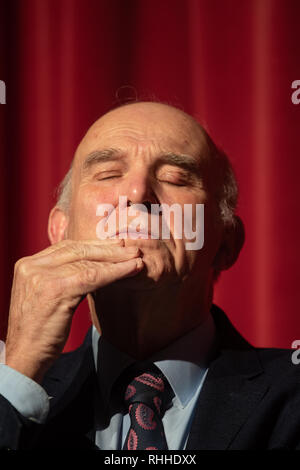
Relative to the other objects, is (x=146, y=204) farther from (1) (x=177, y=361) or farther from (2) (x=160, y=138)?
(1) (x=177, y=361)

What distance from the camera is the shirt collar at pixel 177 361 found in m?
1.05

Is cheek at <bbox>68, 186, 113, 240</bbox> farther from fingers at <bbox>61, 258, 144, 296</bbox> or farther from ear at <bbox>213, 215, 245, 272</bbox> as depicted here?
ear at <bbox>213, 215, 245, 272</bbox>

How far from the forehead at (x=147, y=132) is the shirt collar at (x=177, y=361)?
1.23 feet

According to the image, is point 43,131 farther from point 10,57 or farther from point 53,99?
point 10,57

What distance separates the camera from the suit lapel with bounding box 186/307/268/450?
3.14 feet

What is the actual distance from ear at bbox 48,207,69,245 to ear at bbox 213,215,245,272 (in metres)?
0.35

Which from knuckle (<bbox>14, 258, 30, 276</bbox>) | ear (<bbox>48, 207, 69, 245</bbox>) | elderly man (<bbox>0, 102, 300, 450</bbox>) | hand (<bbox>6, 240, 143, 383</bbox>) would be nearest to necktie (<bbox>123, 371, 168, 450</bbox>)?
elderly man (<bbox>0, 102, 300, 450</bbox>)

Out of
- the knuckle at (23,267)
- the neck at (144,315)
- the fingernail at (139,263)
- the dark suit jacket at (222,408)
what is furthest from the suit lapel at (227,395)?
the knuckle at (23,267)

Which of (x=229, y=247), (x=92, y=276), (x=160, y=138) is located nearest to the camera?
(x=92, y=276)

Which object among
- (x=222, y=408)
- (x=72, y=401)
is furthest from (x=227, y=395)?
(x=72, y=401)

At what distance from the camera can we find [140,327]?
3.64 feet

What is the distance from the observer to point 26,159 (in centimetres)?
158

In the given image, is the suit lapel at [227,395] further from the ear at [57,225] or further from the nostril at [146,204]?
the ear at [57,225]

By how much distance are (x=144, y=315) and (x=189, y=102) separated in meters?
0.77
